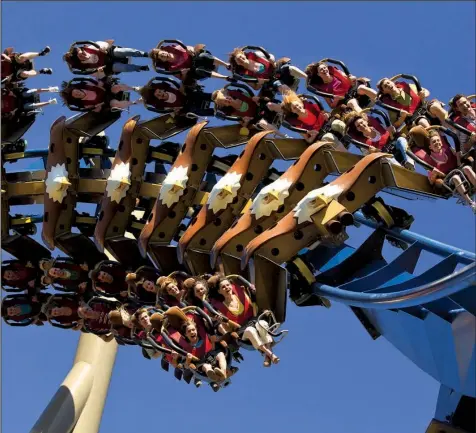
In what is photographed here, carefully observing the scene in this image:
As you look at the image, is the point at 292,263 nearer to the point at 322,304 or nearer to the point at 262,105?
the point at 322,304

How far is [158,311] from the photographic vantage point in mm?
10688

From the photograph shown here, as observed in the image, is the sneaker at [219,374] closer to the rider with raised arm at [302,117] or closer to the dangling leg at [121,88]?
the rider with raised arm at [302,117]

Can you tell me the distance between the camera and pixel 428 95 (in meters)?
11.4

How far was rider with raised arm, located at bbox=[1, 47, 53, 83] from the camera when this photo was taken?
12477mm

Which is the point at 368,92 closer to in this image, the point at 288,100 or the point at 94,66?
the point at 288,100

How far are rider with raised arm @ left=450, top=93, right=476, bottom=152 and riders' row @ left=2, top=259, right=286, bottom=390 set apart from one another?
2385mm

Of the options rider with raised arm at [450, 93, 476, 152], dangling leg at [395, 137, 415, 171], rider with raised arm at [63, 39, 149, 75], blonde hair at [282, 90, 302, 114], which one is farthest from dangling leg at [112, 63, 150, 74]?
rider with raised arm at [450, 93, 476, 152]

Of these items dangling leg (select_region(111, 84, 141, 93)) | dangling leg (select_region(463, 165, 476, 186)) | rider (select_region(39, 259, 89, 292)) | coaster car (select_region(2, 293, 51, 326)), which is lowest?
coaster car (select_region(2, 293, 51, 326))

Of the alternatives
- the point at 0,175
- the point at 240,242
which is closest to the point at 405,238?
the point at 240,242

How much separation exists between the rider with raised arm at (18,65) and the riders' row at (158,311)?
6.95 ft

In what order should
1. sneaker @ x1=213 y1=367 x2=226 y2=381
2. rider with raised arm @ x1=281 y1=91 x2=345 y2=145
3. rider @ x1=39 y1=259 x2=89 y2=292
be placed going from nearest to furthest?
sneaker @ x1=213 y1=367 x2=226 y2=381
rider with raised arm @ x1=281 y1=91 x2=345 y2=145
rider @ x1=39 y1=259 x2=89 y2=292

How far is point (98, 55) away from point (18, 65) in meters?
1.03

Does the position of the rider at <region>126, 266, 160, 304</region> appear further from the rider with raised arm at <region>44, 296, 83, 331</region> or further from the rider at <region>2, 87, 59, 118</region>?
the rider at <region>2, 87, 59, 118</region>

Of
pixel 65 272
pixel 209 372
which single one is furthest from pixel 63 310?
pixel 209 372
